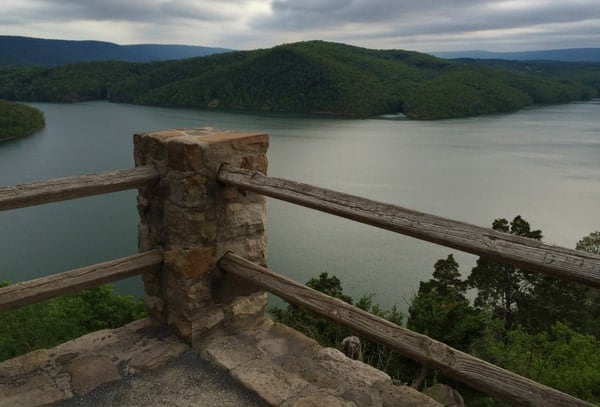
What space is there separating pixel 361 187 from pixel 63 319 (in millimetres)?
15352

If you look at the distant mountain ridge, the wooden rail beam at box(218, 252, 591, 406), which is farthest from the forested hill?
the distant mountain ridge

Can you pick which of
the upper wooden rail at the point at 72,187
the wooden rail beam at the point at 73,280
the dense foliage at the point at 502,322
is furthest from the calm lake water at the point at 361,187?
the upper wooden rail at the point at 72,187

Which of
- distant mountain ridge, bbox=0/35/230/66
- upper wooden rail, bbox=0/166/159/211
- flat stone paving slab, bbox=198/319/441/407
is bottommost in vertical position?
flat stone paving slab, bbox=198/319/441/407

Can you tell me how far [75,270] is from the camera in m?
2.22

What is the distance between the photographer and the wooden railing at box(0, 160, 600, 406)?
1416 millimetres

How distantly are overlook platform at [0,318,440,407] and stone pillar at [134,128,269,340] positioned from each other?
18 cm

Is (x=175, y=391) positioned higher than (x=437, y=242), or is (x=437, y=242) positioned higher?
(x=437, y=242)

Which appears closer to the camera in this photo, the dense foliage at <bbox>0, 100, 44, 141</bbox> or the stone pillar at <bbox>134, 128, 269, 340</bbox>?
A: the stone pillar at <bbox>134, 128, 269, 340</bbox>

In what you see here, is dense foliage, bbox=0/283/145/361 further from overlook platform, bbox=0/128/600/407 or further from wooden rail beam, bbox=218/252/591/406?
wooden rail beam, bbox=218/252/591/406

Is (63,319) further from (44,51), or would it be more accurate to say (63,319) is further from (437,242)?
(44,51)

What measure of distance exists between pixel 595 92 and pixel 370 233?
72489 millimetres

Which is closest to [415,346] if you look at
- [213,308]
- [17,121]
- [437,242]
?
[437,242]

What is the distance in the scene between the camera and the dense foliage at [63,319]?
31.8ft

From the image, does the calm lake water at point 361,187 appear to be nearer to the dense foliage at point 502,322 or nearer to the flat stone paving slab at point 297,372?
the dense foliage at point 502,322
